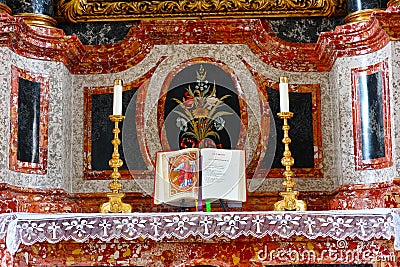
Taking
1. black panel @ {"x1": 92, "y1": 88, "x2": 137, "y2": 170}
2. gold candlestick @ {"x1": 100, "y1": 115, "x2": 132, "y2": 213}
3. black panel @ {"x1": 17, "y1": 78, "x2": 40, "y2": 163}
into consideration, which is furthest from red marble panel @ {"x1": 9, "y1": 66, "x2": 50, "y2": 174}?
gold candlestick @ {"x1": 100, "y1": 115, "x2": 132, "y2": 213}

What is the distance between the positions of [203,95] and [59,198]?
130 cm

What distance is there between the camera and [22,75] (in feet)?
17.7

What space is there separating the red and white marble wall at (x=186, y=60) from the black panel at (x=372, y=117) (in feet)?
0.34

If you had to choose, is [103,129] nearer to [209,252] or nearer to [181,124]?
[181,124]

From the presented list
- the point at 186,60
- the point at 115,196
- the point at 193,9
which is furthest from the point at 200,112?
the point at 115,196

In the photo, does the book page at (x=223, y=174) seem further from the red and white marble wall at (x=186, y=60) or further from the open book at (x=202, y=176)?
the red and white marble wall at (x=186, y=60)

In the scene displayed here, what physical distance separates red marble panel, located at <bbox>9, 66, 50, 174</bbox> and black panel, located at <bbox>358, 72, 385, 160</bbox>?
2236mm

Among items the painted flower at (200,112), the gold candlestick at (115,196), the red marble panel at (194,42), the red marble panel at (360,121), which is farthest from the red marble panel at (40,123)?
the red marble panel at (360,121)

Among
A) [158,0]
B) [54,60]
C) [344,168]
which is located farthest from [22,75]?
[344,168]

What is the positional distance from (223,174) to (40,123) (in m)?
1.38

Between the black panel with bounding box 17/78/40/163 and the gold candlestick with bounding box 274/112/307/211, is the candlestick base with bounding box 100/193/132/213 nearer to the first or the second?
the black panel with bounding box 17/78/40/163

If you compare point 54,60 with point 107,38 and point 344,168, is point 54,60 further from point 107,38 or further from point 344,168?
point 344,168

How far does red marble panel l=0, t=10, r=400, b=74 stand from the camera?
18.1 ft

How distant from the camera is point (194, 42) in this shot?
5.86m
